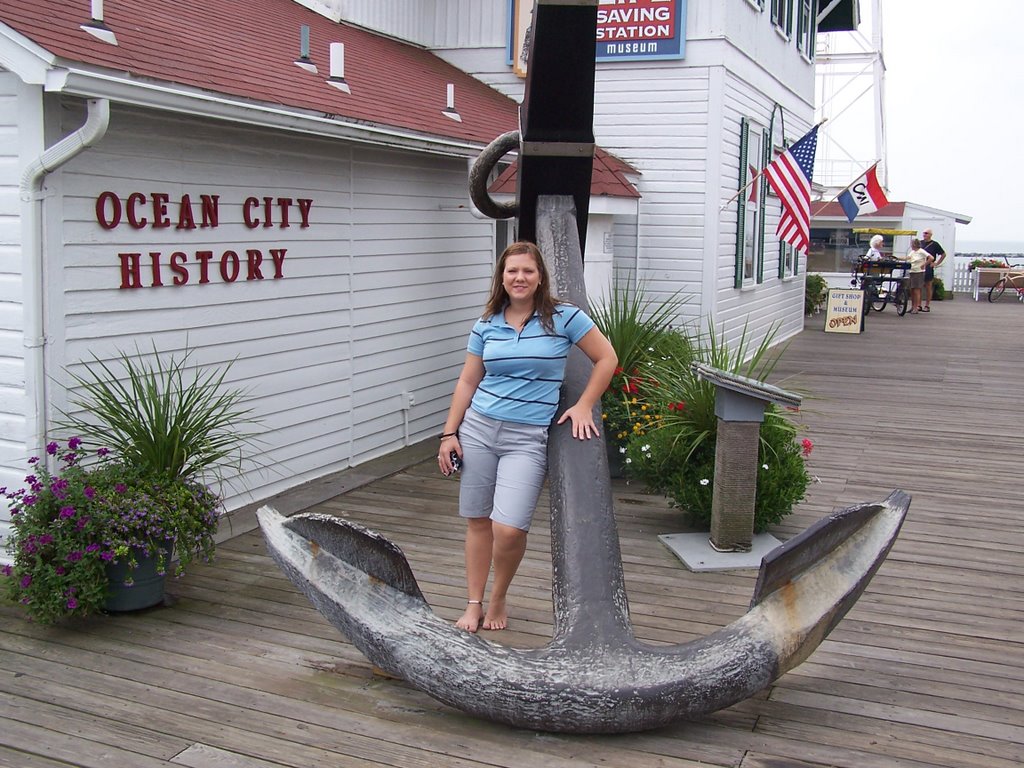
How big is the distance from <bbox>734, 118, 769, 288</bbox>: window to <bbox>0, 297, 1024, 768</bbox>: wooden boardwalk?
697cm

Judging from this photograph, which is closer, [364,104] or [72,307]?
[72,307]

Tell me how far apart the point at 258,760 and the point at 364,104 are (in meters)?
5.38

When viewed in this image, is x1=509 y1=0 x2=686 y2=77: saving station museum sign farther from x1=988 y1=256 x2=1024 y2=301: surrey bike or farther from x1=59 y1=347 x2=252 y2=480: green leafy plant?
x1=988 y1=256 x2=1024 y2=301: surrey bike

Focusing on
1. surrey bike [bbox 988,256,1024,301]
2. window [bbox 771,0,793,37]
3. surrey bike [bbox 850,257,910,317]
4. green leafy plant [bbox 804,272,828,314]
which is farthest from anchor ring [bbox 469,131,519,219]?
surrey bike [bbox 988,256,1024,301]

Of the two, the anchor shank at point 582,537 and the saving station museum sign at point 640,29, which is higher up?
the saving station museum sign at point 640,29

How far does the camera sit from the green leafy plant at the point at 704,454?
21.8 feet

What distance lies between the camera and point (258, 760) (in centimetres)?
384

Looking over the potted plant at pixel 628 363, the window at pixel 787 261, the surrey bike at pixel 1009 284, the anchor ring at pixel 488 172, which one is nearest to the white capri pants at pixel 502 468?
the anchor ring at pixel 488 172

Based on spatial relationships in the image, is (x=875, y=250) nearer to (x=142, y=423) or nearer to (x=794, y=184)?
(x=794, y=184)

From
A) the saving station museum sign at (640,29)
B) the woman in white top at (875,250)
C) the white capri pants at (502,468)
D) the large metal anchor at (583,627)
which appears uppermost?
the saving station museum sign at (640,29)

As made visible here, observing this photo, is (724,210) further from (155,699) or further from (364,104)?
(155,699)

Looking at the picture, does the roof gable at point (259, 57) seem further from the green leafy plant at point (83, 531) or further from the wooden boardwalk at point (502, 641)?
the wooden boardwalk at point (502, 641)

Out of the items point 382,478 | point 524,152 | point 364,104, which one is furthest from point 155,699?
point 364,104

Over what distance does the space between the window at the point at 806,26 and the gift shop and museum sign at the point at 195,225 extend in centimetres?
1340
